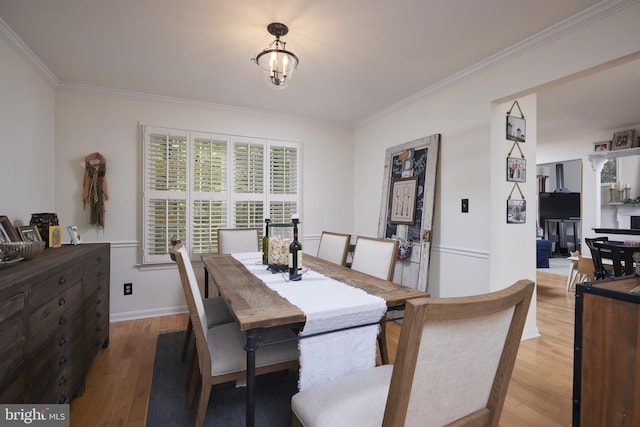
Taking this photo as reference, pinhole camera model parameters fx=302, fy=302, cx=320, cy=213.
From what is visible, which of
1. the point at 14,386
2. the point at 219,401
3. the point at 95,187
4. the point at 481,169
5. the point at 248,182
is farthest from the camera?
the point at 248,182

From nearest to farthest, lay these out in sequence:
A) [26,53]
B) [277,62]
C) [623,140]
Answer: [277,62]
[26,53]
[623,140]

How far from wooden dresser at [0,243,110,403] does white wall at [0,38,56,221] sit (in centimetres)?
65

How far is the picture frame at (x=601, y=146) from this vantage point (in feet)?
16.3

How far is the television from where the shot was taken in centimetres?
823

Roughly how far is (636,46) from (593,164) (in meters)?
4.49

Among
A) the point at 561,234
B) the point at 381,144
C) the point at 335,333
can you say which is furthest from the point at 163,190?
the point at 561,234

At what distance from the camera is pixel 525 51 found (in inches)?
92.2

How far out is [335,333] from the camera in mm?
1405

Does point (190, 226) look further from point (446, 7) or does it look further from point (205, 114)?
point (446, 7)

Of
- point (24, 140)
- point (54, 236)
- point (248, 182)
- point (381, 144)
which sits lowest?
point (54, 236)

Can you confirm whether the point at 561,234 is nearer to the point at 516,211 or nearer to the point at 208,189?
the point at 516,211

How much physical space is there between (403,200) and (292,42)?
2041mm

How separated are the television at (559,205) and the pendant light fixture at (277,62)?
9.04 metres

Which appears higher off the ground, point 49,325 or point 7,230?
point 7,230
